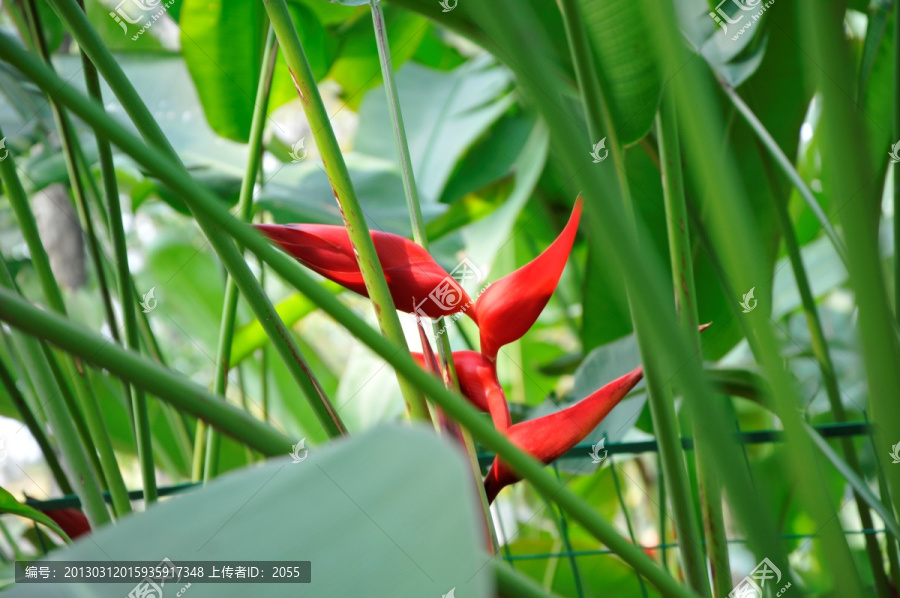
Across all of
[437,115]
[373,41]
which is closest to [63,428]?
[373,41]

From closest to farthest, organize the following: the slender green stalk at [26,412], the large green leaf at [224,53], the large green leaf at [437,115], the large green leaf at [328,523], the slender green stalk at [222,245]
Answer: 1. the large green leaf at [328,523]
2. the slender green stalk at [222,245]
3. the slender green stalk at [26,412]
4. the large green leaf at [224,53]
5. the large green leaf at [437,115]

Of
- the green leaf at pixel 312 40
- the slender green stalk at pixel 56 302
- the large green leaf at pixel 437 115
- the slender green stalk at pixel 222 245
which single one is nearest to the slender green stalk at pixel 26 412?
the slender green stalk at pixel 56 302

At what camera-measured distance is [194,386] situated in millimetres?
128

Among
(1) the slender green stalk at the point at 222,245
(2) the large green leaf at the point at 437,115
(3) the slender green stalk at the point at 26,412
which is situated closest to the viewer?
(1) the slender green stalk at the point at 222,245

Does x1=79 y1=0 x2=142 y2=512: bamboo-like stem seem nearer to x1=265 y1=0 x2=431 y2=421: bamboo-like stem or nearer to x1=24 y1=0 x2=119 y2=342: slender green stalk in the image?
x1=24 y1=0 x2=119 y2=342: slender green stalk

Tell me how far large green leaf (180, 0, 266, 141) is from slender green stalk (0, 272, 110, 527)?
293 mm

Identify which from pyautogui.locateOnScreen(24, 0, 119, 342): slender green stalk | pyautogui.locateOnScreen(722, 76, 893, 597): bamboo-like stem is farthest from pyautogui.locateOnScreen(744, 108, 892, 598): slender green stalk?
pyautogui.locateOnScreen(24, 0, 119, 342): slender green stalk

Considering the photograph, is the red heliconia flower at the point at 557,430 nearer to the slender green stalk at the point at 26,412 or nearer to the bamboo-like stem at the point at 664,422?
the bamboo-like stem at the point at 664,422

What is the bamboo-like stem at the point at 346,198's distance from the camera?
210 millimetres

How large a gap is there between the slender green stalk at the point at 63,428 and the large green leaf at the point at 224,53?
29cm

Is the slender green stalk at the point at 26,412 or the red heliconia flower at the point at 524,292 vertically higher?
the slender green stalk at the point at 26,412

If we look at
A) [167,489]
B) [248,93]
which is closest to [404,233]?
[248,93]

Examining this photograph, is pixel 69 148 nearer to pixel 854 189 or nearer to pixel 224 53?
pixel 224 53

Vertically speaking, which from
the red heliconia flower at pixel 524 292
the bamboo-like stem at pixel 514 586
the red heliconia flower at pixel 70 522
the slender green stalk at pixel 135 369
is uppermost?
the red heliconia flower at pixel 524 292
